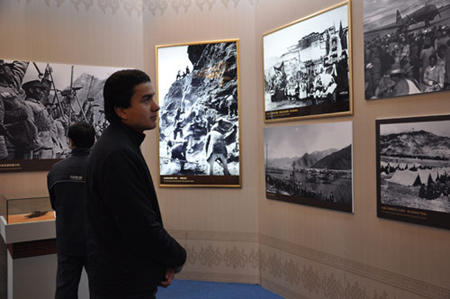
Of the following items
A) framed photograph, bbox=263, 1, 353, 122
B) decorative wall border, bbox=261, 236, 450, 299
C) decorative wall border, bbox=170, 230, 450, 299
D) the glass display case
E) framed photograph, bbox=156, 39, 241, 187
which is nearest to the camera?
decorative wall border, bbox=261, 236, 450, 299

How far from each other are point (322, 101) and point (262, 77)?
3.97 ft

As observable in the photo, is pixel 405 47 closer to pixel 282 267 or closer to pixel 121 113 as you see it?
pixel 121 113

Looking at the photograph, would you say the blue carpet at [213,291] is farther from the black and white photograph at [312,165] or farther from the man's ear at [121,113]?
the man's ear at [121,113]

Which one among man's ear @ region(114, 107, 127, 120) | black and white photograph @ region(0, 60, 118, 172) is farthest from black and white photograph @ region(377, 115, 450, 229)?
black and white photograph @ region(0, 60, 118, 172)

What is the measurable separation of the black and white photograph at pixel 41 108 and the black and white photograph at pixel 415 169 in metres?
3.97

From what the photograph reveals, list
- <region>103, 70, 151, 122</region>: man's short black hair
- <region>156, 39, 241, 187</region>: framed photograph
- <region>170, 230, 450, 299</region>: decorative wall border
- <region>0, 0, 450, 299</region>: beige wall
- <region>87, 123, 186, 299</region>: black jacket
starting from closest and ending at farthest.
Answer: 1. <region>87, 123, 186, 299</region>: black jacket
2. <region>103, 70, 151, 122</region>: man's short black hair
3. <region>170, 230, 450, 299</region>: decorative wall border
4. <region>0, 0, 450, 299</region>: beige wall
5. <region>156, 39, 241, 187</region>: framed photograph

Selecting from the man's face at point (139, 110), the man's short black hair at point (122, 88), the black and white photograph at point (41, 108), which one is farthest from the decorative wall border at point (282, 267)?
the man's short black hair at point (122, 88)

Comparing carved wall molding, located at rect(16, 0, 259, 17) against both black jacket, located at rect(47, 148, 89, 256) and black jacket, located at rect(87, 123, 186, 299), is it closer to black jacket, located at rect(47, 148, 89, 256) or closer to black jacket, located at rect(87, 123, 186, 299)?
black jacket, located at rect(47, 148, 89, 256)

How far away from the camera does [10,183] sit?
5.32 m

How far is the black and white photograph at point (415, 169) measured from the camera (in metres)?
3.17

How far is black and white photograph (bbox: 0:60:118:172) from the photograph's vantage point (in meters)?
5.25

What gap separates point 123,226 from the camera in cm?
199

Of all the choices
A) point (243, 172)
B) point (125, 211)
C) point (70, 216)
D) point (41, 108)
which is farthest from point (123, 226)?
point (41, 108)

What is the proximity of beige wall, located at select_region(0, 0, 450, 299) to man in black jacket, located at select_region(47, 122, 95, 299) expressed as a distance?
2102 mm
